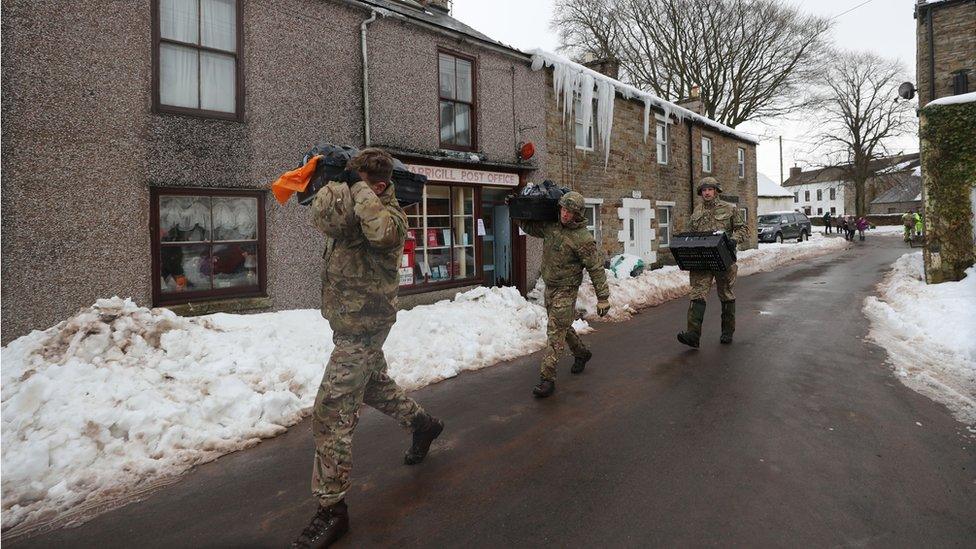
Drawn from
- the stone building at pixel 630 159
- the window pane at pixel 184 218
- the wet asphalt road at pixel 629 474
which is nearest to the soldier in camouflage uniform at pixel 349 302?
the wet asphalt road at pixel 629 474

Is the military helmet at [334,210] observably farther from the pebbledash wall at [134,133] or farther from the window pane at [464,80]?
the window pane at [464,80]

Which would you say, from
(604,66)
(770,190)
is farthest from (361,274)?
(770,190)

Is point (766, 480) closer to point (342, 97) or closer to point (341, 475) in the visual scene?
point (341, 475)

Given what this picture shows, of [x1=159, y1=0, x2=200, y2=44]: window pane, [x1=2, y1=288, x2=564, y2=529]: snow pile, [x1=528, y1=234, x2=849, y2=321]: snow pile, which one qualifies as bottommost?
[x1=2, y1=288, x2=564, y2=529]: snow pile

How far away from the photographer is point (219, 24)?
23.9ft

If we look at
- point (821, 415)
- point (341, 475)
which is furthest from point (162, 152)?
point (821, 415)

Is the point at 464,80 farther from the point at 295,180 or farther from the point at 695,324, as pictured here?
the point at 295,180

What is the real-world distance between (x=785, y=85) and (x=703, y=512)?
33689 millimetres

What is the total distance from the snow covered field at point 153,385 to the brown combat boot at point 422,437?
1457 millimetres

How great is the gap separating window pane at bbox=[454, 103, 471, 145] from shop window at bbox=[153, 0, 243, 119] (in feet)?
13.9

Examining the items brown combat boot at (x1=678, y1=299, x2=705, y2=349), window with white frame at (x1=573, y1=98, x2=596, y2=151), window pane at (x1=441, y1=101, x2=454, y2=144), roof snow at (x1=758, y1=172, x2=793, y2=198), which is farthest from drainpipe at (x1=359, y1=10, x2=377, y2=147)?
roof snow at (x1=758, y1=172, x2=793, y2=198)

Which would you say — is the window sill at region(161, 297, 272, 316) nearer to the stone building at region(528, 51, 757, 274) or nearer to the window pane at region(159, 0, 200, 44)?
the window pane at region(159, 0, 200, 44)

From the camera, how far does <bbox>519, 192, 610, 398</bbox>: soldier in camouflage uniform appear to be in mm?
5137

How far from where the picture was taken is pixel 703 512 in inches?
117
